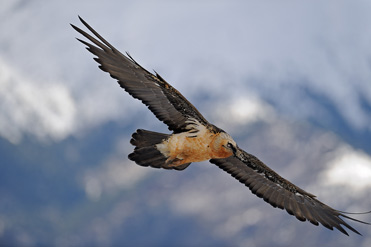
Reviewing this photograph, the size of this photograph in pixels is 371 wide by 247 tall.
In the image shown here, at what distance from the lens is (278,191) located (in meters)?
13.6

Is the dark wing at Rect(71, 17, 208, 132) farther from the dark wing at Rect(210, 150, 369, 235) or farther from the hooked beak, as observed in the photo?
the dark wing at Rect(210, 150, 369, 235)

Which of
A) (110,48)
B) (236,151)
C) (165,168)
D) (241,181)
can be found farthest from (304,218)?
(110,48)

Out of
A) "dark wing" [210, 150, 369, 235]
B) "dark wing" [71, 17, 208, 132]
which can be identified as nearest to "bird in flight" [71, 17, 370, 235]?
"dark wing" [71, 17, 208, 132]

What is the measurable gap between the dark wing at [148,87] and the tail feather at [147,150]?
54cm

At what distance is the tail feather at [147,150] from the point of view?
11.3 metres

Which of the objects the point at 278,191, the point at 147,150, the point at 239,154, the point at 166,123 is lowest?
the point at 147,150

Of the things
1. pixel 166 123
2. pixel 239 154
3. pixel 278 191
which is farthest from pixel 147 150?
pixel 278 191

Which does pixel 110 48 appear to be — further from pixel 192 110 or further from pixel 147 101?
pixel 192 110

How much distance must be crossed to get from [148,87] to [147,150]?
1.54 meters

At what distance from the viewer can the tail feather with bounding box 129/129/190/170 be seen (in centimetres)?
1130

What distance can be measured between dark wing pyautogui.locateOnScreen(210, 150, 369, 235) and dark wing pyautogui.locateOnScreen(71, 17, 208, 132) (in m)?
2.30

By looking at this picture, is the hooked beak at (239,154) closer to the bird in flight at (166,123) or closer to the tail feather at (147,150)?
the bird in flight at (166,123)

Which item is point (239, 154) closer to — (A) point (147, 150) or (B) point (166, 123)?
(B) point (166, 123)

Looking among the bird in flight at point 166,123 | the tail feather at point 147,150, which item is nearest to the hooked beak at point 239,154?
the bird in flight at point 166,123
